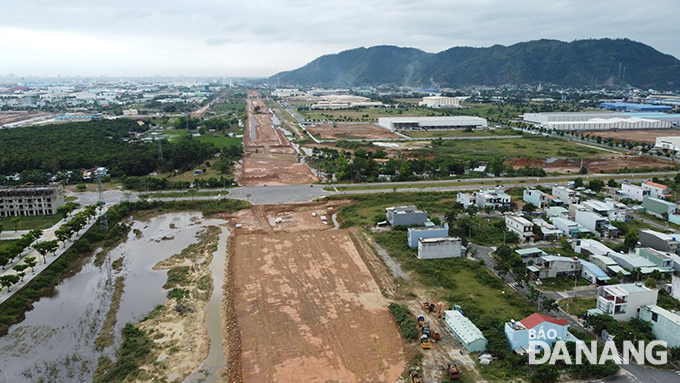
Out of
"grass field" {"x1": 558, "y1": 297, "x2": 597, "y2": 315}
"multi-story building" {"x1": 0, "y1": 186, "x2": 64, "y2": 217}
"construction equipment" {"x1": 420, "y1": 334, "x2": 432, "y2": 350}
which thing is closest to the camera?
"construction equipment" {"x1": 420, "y1": 334, "x2": 432, "y2": 350}

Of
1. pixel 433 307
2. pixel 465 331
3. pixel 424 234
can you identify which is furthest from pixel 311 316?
pixel 424 234

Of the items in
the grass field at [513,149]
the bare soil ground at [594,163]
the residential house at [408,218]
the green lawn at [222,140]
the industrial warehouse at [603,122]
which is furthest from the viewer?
the industrial warehouse at [603,122]

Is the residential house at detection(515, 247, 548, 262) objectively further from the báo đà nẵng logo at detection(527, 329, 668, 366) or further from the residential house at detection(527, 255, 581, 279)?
the báo đà nẵng logo at detection(527, 329, 668, 366)

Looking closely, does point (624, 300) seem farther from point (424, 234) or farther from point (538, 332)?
point (424, 234)

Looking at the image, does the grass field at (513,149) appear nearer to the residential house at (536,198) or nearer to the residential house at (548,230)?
the residential house at (536,198)

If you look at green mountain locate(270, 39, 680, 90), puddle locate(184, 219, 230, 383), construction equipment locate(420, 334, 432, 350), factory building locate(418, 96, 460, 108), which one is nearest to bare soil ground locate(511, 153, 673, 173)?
puddle locate(184, 219, 230, 383)

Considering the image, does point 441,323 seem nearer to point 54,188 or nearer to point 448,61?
point 54,188

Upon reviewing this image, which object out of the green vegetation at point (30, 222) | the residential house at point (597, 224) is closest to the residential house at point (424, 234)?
the residential house at point (597, 224)
